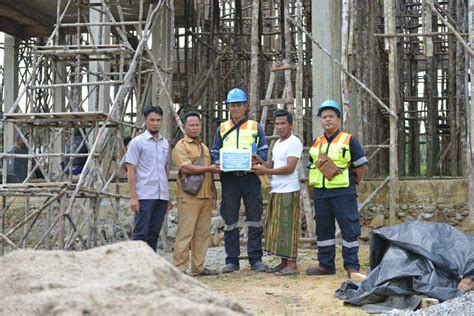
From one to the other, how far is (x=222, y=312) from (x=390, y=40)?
8.37 m

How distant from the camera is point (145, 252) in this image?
3.37 m

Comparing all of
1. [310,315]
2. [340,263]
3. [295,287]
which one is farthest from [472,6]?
[310,315]

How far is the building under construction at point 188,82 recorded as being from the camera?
10.2 metres

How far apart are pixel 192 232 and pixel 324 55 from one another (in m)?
4.21

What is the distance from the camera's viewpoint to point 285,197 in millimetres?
8672

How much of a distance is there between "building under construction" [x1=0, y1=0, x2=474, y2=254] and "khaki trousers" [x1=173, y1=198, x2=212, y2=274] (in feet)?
4.40

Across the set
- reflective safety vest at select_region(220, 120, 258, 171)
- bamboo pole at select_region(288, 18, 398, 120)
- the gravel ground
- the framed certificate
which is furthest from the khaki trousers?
the gravel ground

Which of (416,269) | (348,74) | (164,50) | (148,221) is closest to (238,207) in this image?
(148,221)

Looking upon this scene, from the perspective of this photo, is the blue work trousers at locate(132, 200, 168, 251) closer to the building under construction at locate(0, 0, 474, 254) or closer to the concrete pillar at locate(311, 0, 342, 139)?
the building under construction at locate(0, 0, 474, 254)

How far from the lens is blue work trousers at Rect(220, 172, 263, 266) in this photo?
8633 mm

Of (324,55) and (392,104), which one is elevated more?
(324,55)

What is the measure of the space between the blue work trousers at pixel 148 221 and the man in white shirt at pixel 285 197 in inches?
50.2

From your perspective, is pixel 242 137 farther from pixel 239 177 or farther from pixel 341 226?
pixel 341 226

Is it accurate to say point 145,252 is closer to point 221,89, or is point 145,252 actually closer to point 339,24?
point 339,24
